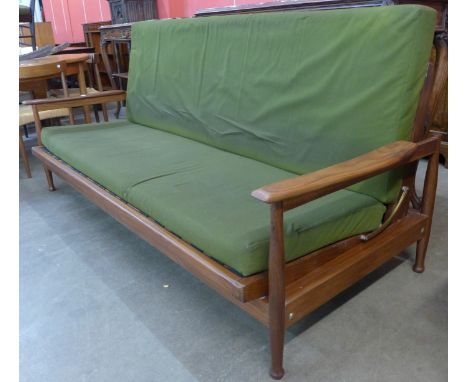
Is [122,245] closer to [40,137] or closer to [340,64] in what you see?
[40,137]

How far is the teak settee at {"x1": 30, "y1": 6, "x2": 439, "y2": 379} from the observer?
3.95ft

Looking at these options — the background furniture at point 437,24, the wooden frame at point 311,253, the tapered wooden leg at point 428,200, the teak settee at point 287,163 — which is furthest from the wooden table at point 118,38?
the tapered wooden leg at point 428,200

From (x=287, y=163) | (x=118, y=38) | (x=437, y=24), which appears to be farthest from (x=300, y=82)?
(x=118, y=38)

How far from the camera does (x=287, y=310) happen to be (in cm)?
119

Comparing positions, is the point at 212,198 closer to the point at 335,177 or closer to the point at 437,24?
the point at 335,177

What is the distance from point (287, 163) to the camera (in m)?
1.73

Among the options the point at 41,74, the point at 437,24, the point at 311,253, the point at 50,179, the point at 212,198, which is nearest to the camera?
the point at 311,253

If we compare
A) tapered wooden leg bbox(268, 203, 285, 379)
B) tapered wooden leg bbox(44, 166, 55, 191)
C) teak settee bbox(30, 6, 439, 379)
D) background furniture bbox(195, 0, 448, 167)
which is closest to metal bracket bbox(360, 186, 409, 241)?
teak settee bbox(30, 6, 439, 379)

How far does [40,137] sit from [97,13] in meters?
4.54

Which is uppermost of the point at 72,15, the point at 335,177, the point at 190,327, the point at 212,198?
the point at 72,15

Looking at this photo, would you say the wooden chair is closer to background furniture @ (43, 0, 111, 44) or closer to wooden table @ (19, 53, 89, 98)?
wooden table @ (19, 53, 89, 98)

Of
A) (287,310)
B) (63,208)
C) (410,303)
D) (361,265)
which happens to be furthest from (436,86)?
(63,208)

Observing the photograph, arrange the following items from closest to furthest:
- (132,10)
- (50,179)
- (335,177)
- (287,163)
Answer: (335,177) → (287,163) → (50,179) → (132,10)

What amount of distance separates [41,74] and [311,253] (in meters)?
2.49
